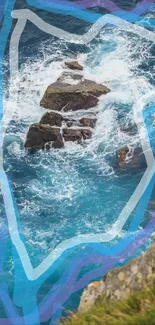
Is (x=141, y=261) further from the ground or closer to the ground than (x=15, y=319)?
further from the ground

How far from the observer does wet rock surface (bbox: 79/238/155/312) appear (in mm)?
15297

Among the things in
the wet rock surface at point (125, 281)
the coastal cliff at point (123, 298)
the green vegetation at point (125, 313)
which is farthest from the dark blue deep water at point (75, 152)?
the green vegetation at point (125, 313)

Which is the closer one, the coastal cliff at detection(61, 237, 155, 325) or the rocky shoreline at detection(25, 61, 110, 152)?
the coastal cliff at detection(61, 237, 155, 325)

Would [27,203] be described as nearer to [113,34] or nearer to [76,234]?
[76,234]

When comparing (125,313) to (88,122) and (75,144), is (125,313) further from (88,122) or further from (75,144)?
(88,122)

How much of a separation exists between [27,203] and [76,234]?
13.4 feet

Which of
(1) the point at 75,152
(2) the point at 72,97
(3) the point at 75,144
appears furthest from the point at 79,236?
(2) the point at 72,97

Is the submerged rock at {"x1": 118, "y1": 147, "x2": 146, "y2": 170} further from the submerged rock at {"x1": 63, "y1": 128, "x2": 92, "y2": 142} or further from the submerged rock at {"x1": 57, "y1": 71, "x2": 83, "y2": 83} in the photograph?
the submerged rock at {"x1": 57, "y1": 71, "x2": 83, "y2": 83}

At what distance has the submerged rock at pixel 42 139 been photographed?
4050 cm

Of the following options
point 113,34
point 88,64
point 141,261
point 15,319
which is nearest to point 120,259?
point 15,319

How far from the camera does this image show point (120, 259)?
3294 centimetres

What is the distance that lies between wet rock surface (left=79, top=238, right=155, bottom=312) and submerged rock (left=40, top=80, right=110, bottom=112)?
91.7 feet

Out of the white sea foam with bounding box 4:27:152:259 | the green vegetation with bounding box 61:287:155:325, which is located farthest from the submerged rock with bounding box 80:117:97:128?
the green vegetation with bounding box 61:287:155:325

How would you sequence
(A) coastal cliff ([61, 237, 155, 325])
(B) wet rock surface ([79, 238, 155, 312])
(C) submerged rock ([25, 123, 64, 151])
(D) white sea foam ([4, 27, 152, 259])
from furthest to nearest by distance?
(C) submerged rock ([25, 123, 64, 151]), (D) white sea foam ([4, 27, 152, 259]), (B) wet rock surface ([79, 238, 155, 312]), (A) coastal cliff ([61, 237, 155, 325])
